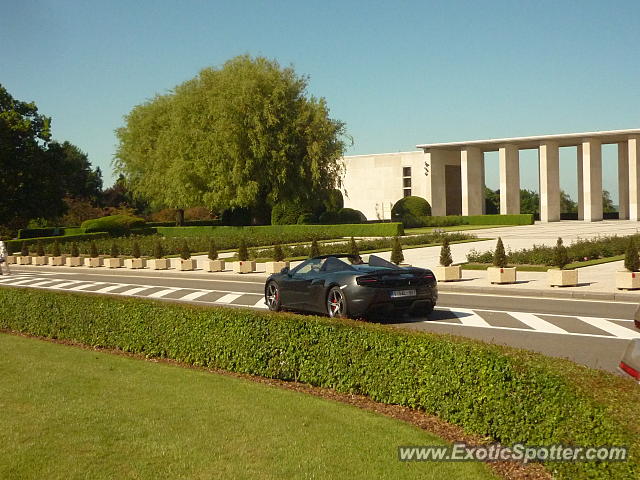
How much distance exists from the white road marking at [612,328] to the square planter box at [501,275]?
6664mm

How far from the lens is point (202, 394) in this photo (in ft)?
26.8

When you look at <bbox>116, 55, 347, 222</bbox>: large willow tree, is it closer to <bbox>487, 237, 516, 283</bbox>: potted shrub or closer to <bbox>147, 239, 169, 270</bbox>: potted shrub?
<bbox>147, 239, 169, 270</bbox>: potted shrub

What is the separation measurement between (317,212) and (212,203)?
1512 centimetres

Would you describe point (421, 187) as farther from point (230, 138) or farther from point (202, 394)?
point (202, 394)

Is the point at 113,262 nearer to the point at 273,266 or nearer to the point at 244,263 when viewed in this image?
the point at 244,263

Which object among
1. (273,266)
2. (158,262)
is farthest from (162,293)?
(158,262)

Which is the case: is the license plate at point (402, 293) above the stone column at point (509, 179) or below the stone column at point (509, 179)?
below

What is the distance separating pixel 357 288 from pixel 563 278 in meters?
8.35

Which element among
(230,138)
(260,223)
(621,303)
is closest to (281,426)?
(621,303)

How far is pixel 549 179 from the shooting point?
232 feet

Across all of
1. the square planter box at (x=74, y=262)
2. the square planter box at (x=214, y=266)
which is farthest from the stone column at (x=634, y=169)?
the square planter box at (x=74, y=262)

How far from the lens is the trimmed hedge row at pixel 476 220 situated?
65938 mm

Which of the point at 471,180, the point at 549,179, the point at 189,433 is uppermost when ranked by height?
the point at 471,180

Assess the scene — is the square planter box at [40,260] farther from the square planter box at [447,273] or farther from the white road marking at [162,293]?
the square planter box at [447,273]
